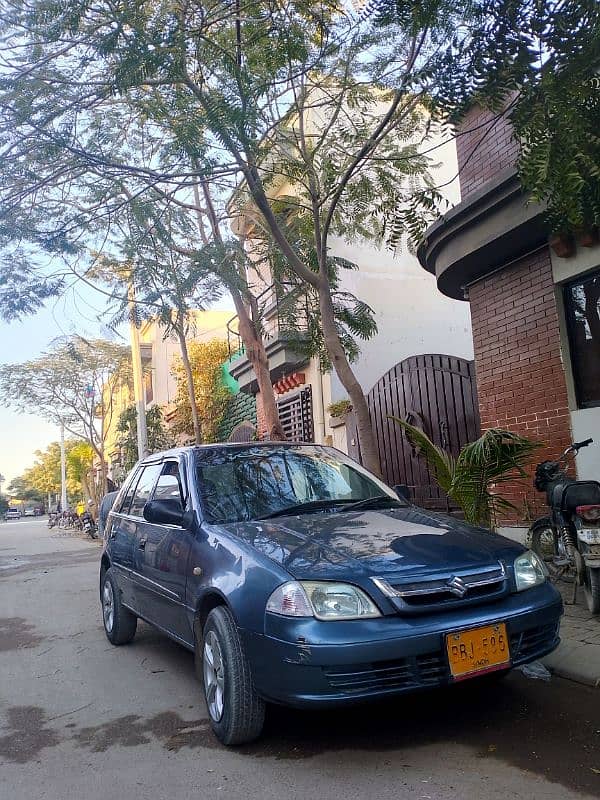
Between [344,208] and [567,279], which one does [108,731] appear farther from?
[344,208]

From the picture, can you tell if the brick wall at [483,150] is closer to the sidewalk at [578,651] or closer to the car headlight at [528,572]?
the sidewalk at [578,651]

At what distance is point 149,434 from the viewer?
2264cm

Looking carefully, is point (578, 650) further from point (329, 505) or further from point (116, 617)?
point (116, 617)

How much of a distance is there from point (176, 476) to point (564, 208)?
324 centimetres

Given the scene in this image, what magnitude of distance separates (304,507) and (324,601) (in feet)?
3.94

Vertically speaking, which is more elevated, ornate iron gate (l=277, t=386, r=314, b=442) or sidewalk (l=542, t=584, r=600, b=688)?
ornate iron gate (l=277, t=386, r=314, b=442)

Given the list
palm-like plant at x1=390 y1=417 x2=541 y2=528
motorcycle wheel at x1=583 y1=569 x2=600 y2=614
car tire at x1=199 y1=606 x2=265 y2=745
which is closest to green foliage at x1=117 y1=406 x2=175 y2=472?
palm-like plant at x1=390 y1=417 x2=541 y2=528

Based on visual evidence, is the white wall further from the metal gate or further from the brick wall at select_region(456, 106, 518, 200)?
the metal gate

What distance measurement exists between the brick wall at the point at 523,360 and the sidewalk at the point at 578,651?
2437 mm

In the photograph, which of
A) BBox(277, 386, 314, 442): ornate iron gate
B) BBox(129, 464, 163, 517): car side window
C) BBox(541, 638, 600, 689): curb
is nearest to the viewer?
BBox(541, 638, 600, 689): curb

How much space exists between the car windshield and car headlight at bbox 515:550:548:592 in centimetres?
112

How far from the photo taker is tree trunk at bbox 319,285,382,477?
24.1 ft

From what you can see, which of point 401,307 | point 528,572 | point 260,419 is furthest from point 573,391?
point 260,419

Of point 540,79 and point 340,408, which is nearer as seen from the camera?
point 540,79
